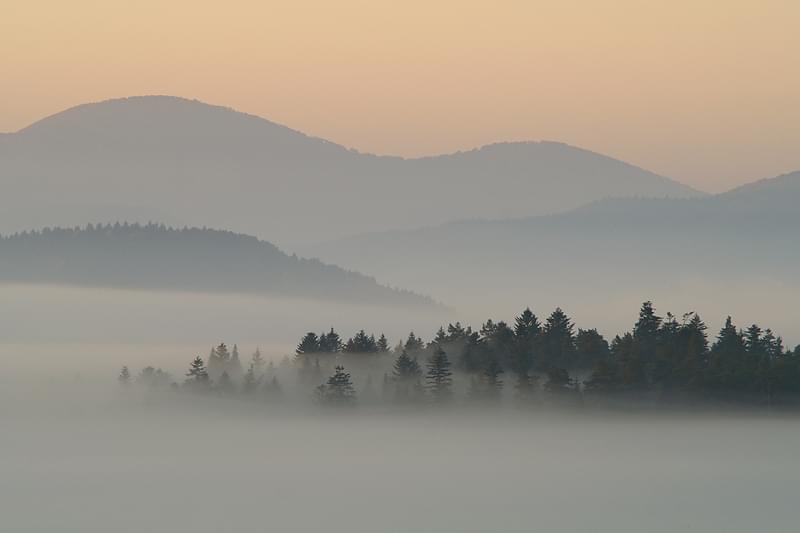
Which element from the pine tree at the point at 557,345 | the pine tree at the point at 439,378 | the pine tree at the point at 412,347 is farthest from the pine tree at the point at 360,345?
the pine tree at the point at 557,345

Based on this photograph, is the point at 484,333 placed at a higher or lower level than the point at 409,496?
higher

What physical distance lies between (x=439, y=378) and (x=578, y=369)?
11536 millimetres

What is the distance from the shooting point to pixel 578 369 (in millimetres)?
149125

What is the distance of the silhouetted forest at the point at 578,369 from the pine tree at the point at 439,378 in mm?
85

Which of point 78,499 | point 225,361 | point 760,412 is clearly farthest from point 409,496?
point 225,361

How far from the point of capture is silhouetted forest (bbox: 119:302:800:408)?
144 m

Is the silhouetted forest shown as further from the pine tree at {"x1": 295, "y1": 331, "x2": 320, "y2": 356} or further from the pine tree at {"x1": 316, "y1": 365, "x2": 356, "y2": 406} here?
the pine tree at {"x1": 295, "y1": 331, "x2": 320, "y2": 356}

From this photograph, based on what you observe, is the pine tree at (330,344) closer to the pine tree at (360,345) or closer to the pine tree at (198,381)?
the pine tree at (360,345)

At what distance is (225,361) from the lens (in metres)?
193

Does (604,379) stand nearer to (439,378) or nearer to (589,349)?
(589,349)

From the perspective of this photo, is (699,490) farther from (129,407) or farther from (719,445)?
(129,407)

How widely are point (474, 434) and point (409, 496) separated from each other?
25.9 m

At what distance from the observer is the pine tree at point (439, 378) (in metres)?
149

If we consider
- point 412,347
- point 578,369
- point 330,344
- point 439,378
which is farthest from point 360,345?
point 578,369
